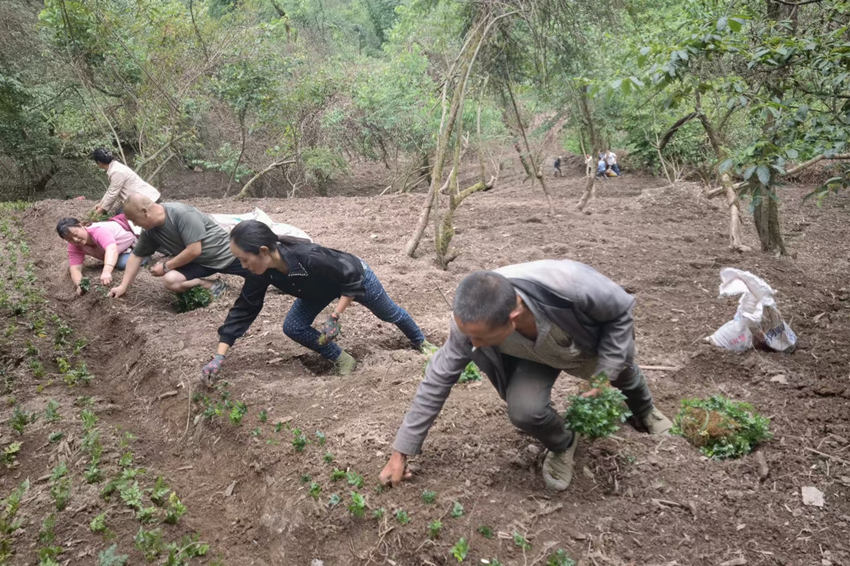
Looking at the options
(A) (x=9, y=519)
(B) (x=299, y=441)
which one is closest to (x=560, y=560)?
(B) (x=299, y=441)

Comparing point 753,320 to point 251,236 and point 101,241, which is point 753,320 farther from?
point 101,241

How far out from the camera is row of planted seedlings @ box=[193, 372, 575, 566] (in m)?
2.62

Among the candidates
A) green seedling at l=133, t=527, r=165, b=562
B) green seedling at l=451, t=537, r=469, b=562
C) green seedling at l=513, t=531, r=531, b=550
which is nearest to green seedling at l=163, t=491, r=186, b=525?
green seedling at l=133, t=527, r=165, b=562

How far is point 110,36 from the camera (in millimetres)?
10828

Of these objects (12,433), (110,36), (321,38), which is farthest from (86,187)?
(12,433)

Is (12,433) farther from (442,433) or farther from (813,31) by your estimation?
(813,31)

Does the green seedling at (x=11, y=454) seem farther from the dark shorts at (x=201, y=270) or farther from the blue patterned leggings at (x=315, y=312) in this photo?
the dark shorts at (x=201, y=270)

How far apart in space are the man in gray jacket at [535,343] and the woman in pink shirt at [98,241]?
4700mm

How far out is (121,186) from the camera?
665cm

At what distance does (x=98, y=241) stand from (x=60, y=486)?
3.85m

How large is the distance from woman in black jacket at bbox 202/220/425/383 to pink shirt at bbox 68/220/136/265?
10.2 feet

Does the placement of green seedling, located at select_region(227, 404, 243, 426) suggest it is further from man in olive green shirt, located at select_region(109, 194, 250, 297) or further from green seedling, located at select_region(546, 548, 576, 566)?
green seedling, located at select_region(546, 548, 576, 566)

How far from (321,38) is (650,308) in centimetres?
2441

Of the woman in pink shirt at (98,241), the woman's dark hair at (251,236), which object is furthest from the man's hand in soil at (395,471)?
the woman in pink shirt at (98,241)
